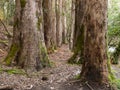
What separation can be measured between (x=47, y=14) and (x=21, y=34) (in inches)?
258

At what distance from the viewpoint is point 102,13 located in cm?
780

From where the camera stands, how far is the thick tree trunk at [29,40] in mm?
9766

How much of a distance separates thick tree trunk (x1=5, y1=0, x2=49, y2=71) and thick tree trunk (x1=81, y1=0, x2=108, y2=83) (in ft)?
8.00

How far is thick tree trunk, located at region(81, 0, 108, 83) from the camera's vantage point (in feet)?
25.5

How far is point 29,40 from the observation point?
32.1ft

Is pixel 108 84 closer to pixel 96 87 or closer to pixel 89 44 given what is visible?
pixel 96 87

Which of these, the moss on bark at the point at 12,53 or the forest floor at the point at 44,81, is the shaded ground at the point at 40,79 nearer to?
the forest floor at the point at 44,81

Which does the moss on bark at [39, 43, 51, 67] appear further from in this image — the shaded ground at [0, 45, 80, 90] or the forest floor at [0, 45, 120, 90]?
the forest floor at [0, 45, 120, 90]

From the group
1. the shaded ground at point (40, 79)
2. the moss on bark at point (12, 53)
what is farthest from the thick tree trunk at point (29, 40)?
the shaded ground at point (40, 79)

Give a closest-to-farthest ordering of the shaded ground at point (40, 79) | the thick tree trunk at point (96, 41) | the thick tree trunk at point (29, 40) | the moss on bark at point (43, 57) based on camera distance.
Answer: the thick tree trunk at point (96, 41) < the shaded ground at point (40, 79) < the thick tree trunk at point (29, 40) < the moss on bark at point (43, 57)

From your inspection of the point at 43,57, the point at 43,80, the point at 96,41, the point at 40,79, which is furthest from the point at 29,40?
the point at 96,41

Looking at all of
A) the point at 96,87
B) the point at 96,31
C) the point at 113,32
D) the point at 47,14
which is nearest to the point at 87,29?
the point at 96,31

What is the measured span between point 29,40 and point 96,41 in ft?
9.51

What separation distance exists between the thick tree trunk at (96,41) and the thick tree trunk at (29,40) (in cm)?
244
